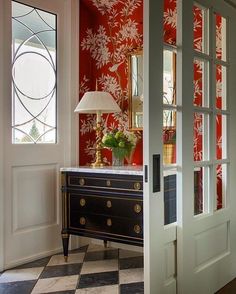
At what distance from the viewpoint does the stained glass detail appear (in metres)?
3.19

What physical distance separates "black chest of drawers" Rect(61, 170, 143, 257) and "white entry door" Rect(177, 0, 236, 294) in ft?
1.72

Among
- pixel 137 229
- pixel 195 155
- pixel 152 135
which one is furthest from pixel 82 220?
pixel 152 135

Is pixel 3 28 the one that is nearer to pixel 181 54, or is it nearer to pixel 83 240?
pixel 181 54

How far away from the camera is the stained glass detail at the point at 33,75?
3.19m

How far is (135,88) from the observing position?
355 cm

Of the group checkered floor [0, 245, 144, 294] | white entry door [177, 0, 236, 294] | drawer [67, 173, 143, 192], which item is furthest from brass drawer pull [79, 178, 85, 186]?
white entry door [177, 0, 236, 294]

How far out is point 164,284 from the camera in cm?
207

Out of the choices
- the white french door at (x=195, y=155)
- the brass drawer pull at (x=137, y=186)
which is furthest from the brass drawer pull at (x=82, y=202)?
the white french door at (x=195, y=155)

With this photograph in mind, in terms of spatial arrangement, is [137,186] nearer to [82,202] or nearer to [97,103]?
[82,202]

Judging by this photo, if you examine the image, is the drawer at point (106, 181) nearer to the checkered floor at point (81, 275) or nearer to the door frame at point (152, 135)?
the checkered floor at point (81, 275)

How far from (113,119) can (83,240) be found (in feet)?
4.04

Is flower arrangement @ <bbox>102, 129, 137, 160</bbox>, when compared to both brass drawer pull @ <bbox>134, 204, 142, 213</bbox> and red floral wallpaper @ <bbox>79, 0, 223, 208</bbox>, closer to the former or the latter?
red floral wallpaper @ <bbox>79, 0, 223, 208</bbox>

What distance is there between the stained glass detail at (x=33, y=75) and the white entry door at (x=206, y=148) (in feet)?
4.98

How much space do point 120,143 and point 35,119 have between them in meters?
0.78
